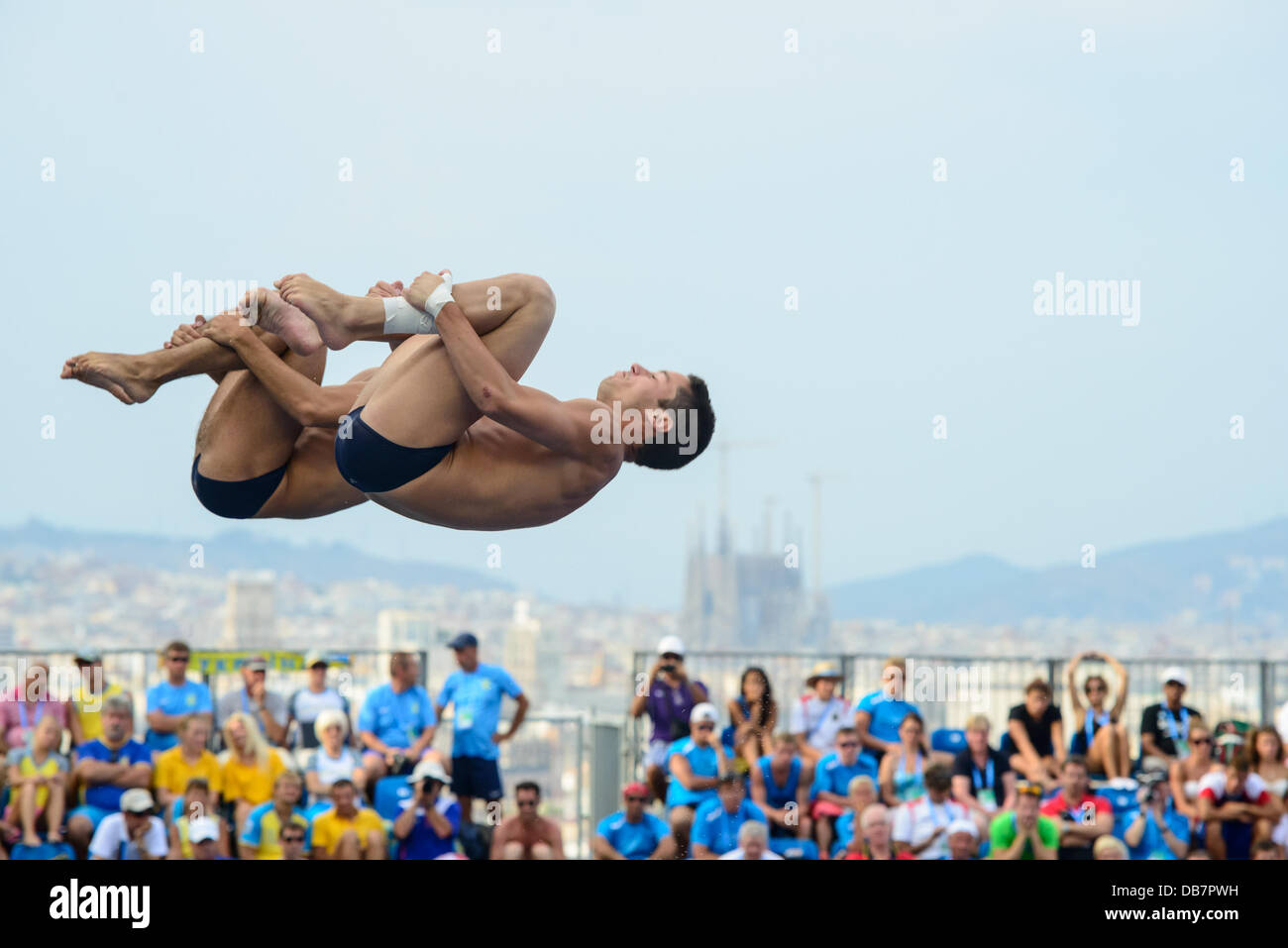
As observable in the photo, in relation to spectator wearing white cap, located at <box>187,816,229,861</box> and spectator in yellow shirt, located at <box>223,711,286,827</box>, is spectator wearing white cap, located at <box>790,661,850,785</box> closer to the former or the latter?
spectator in yellow shirt, located at <box>223,711,286,827</box>

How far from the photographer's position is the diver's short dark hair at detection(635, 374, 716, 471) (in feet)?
14.3

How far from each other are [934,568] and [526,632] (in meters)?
38.3

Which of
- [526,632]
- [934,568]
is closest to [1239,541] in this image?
[934,568]

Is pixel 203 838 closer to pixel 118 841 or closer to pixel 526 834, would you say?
pixel 118 841

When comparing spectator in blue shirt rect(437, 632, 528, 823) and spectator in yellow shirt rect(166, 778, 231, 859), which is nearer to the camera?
spectator in yellow shirt rect(166, 778, 231, 859)

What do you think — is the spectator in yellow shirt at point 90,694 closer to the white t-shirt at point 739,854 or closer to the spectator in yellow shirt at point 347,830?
the spectator in yellow shirt at point 347,830

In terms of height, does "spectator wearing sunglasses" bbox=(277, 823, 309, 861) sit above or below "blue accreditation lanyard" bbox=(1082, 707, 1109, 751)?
below

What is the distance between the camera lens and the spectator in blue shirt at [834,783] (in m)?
8.99

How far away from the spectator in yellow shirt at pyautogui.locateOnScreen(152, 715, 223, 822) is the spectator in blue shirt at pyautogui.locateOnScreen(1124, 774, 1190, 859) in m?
5.66

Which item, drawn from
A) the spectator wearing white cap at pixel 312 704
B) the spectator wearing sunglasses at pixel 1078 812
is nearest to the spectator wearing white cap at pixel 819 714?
the spectator wearing sunglasses at pixel 1078 812

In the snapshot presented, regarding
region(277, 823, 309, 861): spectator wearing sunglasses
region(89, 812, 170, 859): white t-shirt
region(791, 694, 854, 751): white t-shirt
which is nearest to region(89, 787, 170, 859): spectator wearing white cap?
region(89, 812, 170, 859): white t-shirt

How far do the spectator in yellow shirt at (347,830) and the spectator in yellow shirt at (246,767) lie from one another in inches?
16.2

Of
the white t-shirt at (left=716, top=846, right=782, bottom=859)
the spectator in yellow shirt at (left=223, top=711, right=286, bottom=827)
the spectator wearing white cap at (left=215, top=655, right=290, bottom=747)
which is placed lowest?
the white t-shirt at (left=716, top=846, right=782, bottom=859)
